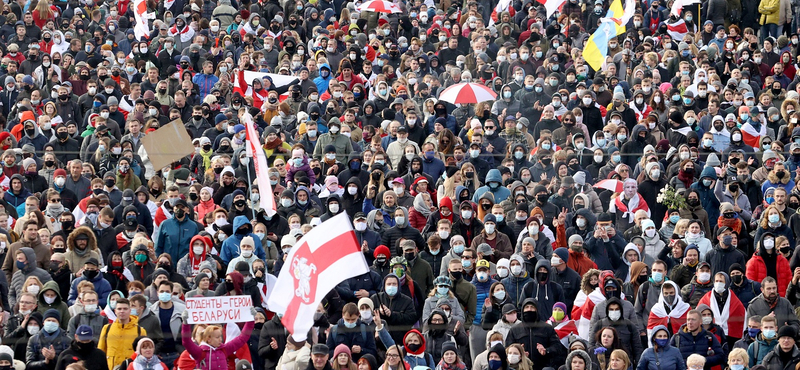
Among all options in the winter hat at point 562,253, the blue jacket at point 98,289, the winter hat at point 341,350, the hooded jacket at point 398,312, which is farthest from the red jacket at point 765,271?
the blue jacket at point 98,289

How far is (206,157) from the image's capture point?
853 inches

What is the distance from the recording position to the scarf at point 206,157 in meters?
21.5

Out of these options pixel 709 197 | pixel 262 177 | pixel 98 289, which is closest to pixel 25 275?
pixel 98 289

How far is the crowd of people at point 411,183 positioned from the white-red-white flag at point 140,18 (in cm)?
6

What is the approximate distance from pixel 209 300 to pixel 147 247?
110 inches

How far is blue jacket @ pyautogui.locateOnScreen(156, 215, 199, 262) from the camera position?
18391 mm

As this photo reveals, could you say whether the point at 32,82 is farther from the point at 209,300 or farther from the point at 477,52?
the point at 209,300

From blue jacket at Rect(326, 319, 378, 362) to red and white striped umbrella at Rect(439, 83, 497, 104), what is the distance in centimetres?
806

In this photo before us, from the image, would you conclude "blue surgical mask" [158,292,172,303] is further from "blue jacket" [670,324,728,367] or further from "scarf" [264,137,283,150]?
"scarf" [264,137,283,150]

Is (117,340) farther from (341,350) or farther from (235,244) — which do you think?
(235,244)

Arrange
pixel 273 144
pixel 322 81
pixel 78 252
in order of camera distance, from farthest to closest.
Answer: pixel 322 81
pixel 273 144
pixel 78 252

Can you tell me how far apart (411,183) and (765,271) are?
4.79 m

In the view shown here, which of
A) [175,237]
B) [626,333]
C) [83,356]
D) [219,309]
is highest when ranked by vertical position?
[175,237]

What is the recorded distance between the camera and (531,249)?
1781 centimetres
